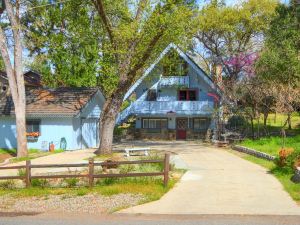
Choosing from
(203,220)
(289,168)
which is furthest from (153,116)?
(203,220)

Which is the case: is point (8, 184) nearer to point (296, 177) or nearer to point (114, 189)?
point (114, 189)

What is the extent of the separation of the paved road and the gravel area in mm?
869

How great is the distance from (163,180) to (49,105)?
20.7 metres

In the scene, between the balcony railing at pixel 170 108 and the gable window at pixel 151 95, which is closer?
the balcony railing at pixel 170 108

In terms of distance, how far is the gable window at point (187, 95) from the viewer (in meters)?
47.8

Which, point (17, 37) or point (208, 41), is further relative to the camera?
point (208, 41)

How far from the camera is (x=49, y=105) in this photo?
35.1 metres

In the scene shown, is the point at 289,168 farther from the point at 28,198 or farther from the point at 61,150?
the point at 61,150

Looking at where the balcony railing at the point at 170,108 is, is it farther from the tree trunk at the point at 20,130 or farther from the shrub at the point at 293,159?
the shrub at the point at 293,159

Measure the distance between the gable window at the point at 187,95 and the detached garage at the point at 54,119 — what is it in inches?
515

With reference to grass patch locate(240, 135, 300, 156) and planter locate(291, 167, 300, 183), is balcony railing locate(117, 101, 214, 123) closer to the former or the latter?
grass patch locate(240, 135, 300, 156)

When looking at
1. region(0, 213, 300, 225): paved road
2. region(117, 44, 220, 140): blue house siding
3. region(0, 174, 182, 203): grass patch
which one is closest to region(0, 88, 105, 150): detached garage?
region(117, 44, 220, 140): blue house siding

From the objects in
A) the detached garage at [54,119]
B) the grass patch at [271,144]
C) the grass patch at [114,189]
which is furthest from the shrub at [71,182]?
the detached garage at [54,119]

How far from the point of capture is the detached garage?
34.3 meters
